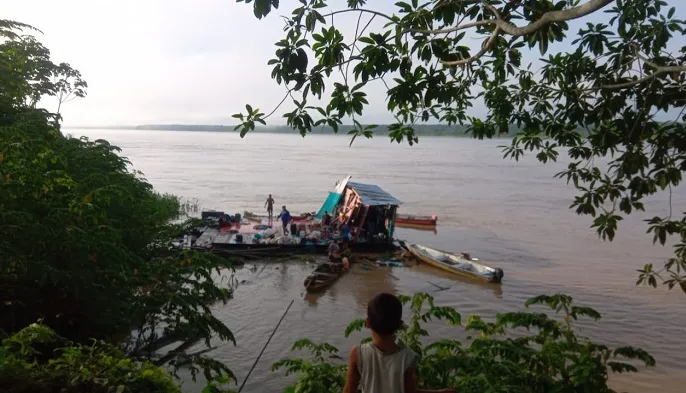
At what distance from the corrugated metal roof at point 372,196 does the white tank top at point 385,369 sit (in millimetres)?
14447

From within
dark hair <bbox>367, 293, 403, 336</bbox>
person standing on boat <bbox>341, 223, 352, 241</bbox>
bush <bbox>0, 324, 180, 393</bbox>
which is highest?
dark hair <bbox>367, 293, 403, 336</bbox>

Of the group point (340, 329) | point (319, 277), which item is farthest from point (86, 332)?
point (319, 277)

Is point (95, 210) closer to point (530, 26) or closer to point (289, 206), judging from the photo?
point (530, 26)

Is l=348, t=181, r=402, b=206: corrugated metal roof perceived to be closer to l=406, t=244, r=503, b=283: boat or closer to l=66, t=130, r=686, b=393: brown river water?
l=406, t=244, r=503, b=283: boat

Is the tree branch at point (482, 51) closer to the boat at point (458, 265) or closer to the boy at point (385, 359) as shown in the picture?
the boy at point (385, 359)

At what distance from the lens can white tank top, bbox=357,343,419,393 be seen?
257 centimetres

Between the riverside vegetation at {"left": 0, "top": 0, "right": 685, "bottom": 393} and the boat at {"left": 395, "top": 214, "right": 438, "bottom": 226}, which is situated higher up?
the riverside vegetation at {"left": 0, "top": 0, "right": 685, "bottom": 393}

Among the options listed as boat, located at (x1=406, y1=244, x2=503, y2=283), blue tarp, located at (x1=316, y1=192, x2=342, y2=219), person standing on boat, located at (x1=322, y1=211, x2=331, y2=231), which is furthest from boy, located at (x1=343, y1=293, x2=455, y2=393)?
blue tarp, located at (x1=316, y1=192, x2=342, y2=219)

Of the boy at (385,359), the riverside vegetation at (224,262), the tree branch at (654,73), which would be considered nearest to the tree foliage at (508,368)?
the riverside vegetation at (224,262)

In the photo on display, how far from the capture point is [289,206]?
28.4m

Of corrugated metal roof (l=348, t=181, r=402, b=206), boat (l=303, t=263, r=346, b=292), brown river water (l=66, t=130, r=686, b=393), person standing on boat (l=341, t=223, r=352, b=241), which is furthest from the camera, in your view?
corrugated metal roof (l=348, t=181, r=402, b=206)

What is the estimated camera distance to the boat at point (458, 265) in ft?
49.3

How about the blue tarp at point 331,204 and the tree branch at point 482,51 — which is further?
the blue tarp at point 331,204

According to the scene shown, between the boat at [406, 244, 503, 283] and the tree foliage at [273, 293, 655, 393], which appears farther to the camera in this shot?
the boat at [406, 244, 503, 283]
